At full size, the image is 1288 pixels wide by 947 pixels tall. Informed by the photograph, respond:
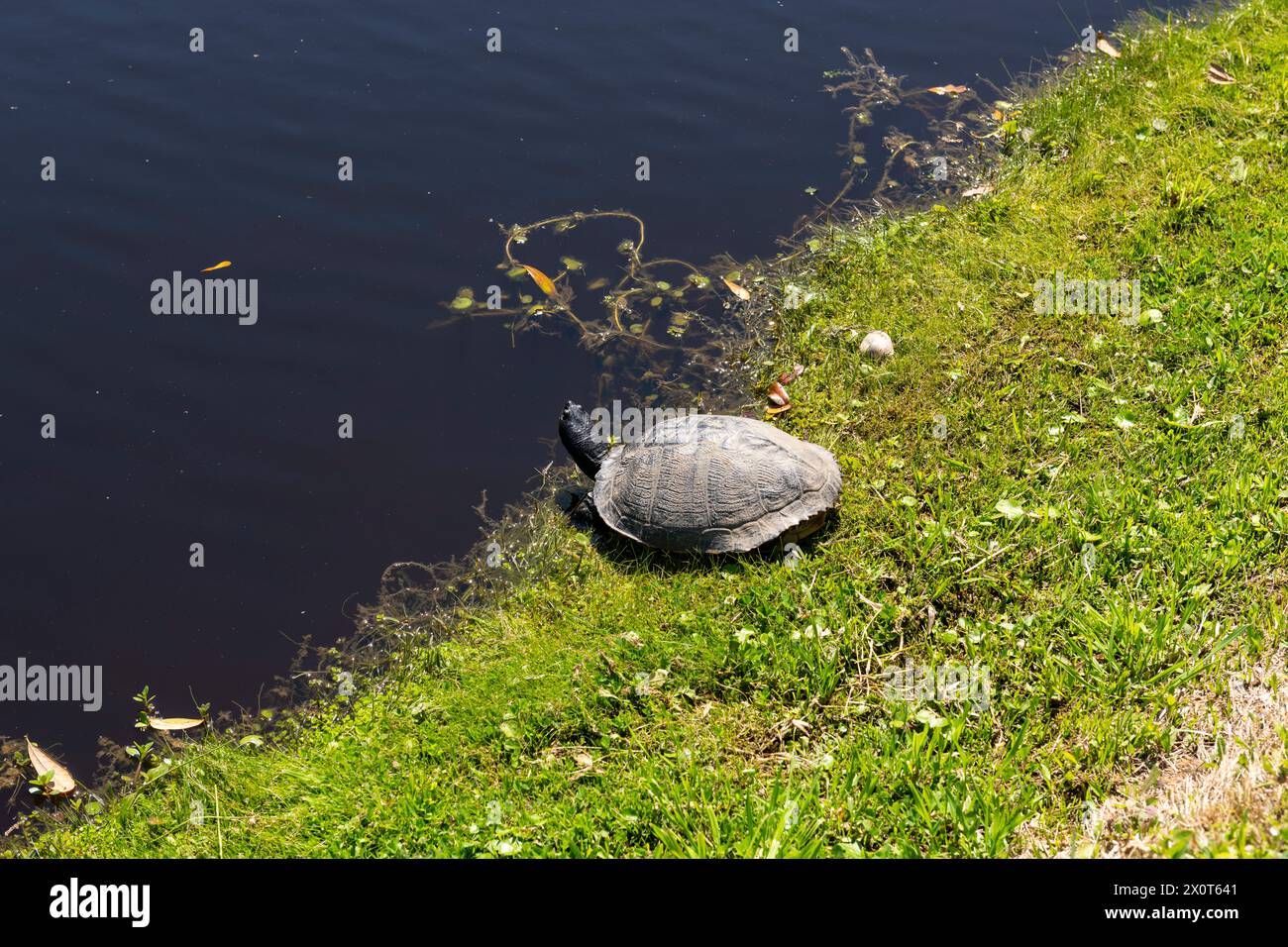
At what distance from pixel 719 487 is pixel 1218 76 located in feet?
21.8

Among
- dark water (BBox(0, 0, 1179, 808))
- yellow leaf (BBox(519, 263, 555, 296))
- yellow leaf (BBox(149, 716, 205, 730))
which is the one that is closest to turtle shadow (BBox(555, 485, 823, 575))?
dark water (BBox(0, 0, 1179, 808))

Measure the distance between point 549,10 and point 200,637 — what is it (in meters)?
8.44

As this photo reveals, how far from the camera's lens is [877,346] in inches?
257

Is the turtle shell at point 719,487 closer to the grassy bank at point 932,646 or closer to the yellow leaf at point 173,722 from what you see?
the grassy bank at point 932,646

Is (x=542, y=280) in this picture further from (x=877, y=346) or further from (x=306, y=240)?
(x=877, y=346)

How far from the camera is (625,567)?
5621 mm

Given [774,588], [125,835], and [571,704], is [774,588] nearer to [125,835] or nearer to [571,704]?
[571,704]

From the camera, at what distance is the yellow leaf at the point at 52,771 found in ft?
16.3

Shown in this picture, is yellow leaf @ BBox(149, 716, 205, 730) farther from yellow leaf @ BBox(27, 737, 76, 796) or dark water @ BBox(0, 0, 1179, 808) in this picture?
yellow leaf @ BBox(27, 737, 76, 796)

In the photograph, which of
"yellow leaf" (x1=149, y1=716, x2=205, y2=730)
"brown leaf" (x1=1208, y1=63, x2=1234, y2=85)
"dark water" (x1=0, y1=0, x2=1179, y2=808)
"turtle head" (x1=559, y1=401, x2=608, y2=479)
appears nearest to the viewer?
"yellow leaf" (x1=149, y1=716, x2=205, y2=730)

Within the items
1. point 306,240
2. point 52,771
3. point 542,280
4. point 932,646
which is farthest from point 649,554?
point 306,240

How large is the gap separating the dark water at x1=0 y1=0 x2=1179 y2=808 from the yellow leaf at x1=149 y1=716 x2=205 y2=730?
0.09 m

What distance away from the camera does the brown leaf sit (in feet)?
26.6

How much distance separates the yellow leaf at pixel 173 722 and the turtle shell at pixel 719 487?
2.69 meters
